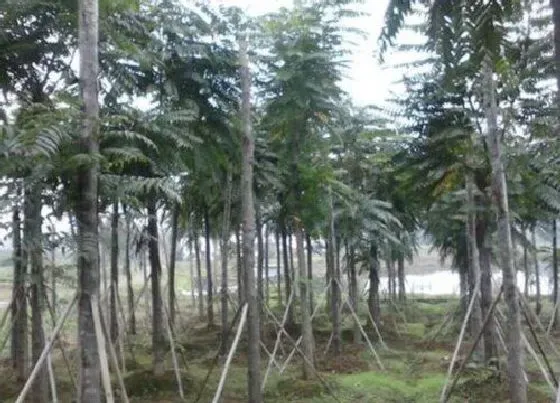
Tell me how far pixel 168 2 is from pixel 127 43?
3.19 metres

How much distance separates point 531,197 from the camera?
12586mm

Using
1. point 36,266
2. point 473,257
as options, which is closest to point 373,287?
point 473,257

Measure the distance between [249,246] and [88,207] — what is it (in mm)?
3989

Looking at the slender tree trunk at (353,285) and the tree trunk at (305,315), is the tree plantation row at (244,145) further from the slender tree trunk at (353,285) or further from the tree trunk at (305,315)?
the slender tree trunk at (353,285)

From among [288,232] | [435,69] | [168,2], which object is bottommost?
[288,232]

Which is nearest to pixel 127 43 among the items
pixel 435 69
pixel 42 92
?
pixel 42 92

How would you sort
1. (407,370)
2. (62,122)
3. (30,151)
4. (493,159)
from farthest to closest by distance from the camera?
(407,370), (493,159), (62,122), (30,151)

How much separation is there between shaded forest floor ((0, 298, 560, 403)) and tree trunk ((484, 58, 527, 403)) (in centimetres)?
254

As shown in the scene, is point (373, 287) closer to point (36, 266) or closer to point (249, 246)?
point (249, 246)

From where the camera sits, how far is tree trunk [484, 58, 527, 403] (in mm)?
8703

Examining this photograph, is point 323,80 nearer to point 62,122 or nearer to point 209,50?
point 209,50

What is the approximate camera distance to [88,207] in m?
6.23

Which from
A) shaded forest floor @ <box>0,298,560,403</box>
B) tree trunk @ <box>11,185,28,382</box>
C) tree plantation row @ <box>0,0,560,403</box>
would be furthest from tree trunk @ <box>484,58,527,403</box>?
tree trunk @ <box>11,185,28,382</box>

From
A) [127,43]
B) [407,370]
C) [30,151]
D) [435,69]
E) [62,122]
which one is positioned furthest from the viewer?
[407,370]
